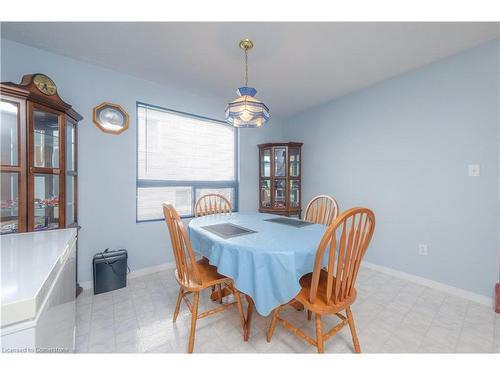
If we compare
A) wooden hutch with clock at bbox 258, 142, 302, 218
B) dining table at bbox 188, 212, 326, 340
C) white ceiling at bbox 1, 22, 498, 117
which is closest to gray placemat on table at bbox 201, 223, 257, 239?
dining table at bbox 188, 212, 326, 340

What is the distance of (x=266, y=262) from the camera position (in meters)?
1.14

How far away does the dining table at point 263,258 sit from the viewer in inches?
43.9

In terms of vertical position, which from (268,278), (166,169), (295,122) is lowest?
(268,278)

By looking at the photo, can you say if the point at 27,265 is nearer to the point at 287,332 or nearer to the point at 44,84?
the point at 287,332

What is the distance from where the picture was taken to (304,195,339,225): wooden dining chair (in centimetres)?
195

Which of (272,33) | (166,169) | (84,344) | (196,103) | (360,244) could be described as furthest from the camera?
(196,103)

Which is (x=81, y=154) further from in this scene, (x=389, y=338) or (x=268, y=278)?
(x=389, y=338)

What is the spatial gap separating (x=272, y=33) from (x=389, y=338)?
2.43 meters

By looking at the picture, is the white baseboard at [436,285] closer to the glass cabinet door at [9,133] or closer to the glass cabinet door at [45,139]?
the glass cabinet door at [45,139]

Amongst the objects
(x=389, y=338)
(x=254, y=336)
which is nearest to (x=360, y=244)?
(x=389, y=338)

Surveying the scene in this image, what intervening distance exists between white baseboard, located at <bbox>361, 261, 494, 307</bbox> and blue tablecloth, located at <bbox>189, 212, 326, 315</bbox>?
69.2 inches

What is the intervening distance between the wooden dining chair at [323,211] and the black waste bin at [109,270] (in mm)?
1961

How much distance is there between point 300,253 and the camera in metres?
1.15

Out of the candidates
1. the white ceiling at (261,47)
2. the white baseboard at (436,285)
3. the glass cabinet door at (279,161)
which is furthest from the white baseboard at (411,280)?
the white ceiling at (261,47)
